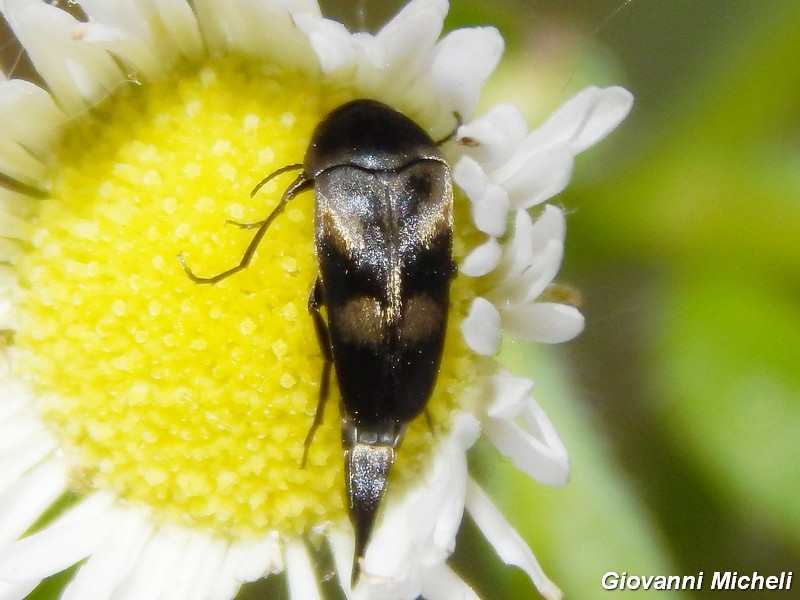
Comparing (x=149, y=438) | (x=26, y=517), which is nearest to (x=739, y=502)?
(x=149, y=438)

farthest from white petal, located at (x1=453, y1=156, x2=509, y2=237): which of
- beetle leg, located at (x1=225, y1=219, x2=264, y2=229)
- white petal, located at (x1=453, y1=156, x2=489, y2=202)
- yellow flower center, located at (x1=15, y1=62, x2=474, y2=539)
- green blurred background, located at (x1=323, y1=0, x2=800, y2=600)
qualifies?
green blurred background, located at (x1=323, y1=0, x2=800, y2=600)

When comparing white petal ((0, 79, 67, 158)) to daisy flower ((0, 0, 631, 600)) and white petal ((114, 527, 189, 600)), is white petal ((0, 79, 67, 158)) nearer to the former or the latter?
daisy flower ((0, 0, 631, 600))

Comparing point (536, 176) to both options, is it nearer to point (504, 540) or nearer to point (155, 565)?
point (504, 540)

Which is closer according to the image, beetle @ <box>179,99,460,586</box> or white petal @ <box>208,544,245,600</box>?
beetle @ <box>179,99,460,586</box>

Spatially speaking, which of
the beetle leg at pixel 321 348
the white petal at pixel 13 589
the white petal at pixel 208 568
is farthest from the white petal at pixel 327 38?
the white petal at pixel 13 589

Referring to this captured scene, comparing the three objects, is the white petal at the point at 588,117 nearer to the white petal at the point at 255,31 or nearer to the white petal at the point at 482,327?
the white petal at the point at 482,327
